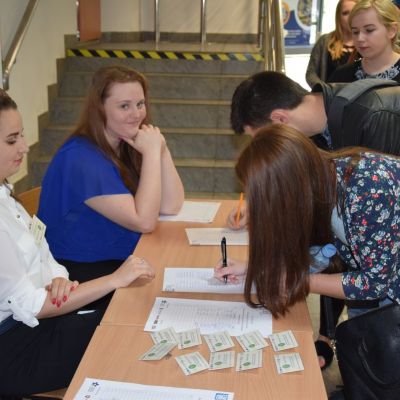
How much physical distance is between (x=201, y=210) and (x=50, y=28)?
3.14 metres

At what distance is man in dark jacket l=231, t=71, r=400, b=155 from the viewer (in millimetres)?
1869

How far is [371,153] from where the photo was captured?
1.49m

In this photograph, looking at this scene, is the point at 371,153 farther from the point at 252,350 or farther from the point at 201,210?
the point at 201,210

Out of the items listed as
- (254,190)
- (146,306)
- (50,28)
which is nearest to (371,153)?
(254,190)

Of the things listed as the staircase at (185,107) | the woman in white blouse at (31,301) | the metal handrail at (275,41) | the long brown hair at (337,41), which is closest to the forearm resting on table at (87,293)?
the woman in white blouse at (31,301)

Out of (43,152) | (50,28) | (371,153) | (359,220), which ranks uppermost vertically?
(50,28)

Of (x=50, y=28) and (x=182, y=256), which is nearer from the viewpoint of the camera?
(x=182, y=256)

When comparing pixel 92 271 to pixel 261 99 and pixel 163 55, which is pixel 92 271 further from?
pixel 163 55

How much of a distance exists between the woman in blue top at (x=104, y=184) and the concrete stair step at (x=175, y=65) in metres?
3.07

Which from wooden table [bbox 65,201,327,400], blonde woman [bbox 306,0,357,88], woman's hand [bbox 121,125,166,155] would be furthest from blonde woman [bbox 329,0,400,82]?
wooden table [bbox 65,201,327,400]

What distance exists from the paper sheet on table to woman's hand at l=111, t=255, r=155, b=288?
6cm

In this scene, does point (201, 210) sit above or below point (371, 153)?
below

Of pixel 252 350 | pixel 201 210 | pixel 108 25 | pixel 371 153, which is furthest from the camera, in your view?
pixel 108 25

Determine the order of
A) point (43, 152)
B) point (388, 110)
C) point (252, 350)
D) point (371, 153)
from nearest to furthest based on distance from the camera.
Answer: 1. point (252, 350)
2. point (371, 153)
3. point (388, 110)
4. point (43, 152)
